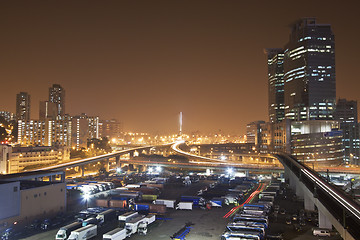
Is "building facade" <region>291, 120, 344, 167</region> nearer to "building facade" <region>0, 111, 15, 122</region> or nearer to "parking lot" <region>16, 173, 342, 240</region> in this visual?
"parking lot" <region>16, 173, 342, 240</region>

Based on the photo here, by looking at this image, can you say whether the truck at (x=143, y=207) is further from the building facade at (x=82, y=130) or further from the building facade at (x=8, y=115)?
the building facade at (x=8, y=115)

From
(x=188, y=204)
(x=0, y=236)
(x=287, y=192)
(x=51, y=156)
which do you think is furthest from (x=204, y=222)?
(x=51, y=156)

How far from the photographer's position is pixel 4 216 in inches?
749

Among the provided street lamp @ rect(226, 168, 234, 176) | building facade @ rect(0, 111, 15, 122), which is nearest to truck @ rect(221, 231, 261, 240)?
street lamp @ rect(226, 168, 234, 176)

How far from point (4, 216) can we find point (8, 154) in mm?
33224

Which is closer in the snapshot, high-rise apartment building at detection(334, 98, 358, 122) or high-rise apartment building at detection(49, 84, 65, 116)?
high-rise apartment building at detection(334, 98, 358, 122)

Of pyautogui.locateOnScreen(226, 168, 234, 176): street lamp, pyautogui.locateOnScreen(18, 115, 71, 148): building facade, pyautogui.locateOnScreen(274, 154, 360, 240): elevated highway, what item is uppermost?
pyautogui.locateOnScreen(18, 115, 71, 148): building facade

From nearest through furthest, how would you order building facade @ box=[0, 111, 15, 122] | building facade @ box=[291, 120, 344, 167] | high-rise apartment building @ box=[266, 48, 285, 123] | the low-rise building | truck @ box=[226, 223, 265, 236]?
truck @ box=[226, 223, 265, 236] < the low-rise building < building facade @ box=[291, 120, 344, 167] < high-rise apartment building @ box=[266, 48, 285, 123] < building facade @ box=[0, 111, 15, 122]

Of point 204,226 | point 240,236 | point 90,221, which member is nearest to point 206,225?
point 204,226

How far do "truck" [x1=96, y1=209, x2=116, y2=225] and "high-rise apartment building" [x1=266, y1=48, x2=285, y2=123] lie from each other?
9641cm

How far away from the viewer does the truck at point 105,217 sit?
20.6 m

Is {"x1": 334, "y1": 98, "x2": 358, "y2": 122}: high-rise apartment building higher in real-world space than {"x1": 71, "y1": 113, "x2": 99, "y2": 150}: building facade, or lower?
higher

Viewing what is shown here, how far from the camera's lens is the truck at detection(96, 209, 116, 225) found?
20594mm

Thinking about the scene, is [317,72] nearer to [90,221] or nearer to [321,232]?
[321,232]
